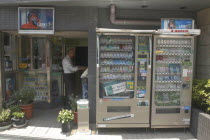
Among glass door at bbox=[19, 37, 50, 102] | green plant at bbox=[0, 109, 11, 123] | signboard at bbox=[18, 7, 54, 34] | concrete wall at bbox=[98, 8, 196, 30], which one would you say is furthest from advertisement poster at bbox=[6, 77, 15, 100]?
concrete wall at bbox=[98, 8, 196, 30]

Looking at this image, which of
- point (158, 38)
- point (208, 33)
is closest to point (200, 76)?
point (208, 33)

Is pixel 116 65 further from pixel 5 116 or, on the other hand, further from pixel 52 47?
pixel 5 116

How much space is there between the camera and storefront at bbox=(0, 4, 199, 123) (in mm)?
4223

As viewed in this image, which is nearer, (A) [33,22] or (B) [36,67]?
(A) [33,22]

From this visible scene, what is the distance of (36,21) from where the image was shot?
4.20 meters

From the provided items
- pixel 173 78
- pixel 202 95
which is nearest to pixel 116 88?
pixel 173 78

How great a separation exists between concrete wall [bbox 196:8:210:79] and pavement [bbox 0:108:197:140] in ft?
5.76

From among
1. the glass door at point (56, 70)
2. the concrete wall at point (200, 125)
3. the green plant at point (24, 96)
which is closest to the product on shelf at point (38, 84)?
the glass door at point (56, 70)

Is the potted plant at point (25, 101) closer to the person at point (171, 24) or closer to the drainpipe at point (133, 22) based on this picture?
the drainpipe at point (133, 22)

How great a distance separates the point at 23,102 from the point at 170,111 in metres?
4.19

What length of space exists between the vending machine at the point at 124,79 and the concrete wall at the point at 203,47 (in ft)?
6.05

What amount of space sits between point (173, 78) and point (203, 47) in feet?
4.95

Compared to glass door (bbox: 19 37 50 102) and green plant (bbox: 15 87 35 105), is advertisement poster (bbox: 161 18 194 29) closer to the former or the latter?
glass door (bbox: 19 37 50 102)

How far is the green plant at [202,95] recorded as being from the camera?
347cm
